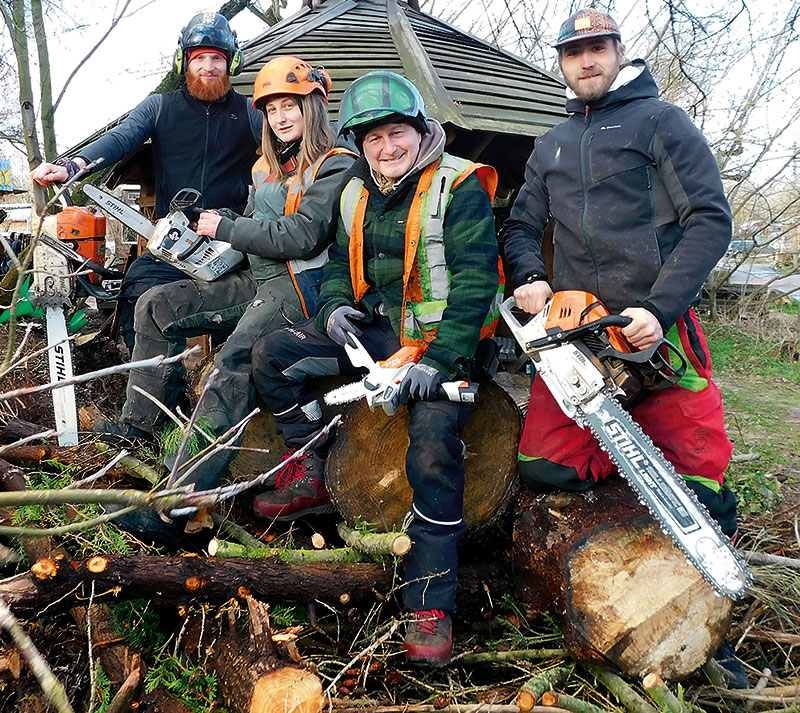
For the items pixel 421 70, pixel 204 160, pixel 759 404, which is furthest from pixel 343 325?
pixel 759 404

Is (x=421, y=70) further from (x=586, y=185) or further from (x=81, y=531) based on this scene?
(x=81, y=531)

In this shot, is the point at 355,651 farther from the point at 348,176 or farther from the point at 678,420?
the point at 348,176

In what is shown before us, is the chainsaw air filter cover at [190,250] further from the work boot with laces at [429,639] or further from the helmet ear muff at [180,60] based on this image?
the work boot with laces at [429,639]

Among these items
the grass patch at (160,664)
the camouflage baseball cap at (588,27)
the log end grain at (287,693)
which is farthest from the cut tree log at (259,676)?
the camouflage baseball cap at (588,27)

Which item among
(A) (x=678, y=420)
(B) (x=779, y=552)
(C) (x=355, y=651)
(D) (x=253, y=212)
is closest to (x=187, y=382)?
(D) (x=253, y=212)

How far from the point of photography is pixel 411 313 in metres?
2.94

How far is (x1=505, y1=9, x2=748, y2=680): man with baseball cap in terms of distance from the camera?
8.41 feet

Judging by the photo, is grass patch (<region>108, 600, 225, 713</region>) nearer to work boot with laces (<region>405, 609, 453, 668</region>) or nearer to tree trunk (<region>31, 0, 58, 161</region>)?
work boot with laces (<region>405, 609, 453, 668</region>)

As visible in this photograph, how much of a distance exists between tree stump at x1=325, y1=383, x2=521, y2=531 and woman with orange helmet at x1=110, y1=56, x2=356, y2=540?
533mm

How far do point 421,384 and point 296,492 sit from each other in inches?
36.1

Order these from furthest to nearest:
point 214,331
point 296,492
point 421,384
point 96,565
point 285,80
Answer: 1. point 214,331
2. point 285,80
3. point 296,492
4. point 421,384
5. point 96,565

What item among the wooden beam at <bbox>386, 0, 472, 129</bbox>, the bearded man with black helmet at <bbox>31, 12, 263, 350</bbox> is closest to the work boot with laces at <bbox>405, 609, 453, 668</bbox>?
the bearded man with black helmet at <bbox>31, 12, 263, 350</bbox>

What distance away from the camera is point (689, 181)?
258cm

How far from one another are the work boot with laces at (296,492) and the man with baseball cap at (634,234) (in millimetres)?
963
